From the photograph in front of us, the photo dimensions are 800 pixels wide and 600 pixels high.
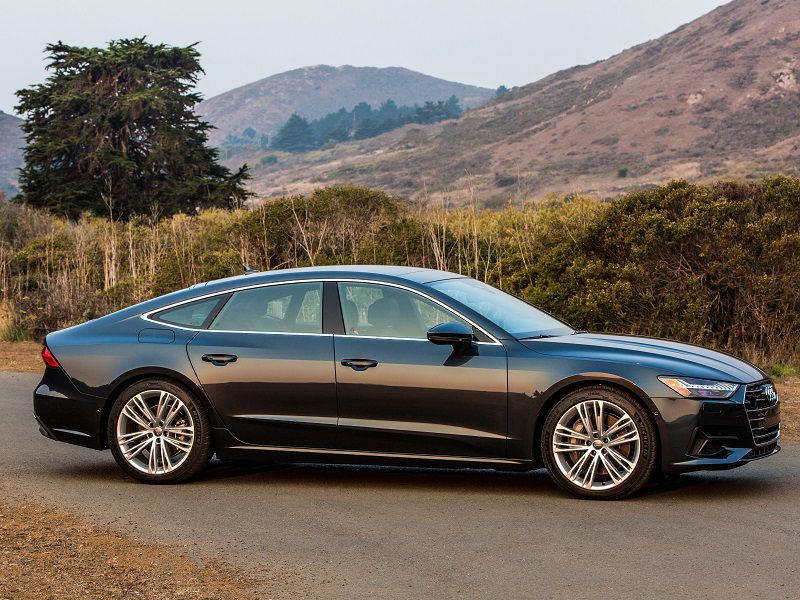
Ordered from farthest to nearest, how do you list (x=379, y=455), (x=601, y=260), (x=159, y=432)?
1. (x=601, y=260)
2. (x=159, y=432)
3. (x=379, y=455)

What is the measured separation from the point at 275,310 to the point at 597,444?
2.52 m

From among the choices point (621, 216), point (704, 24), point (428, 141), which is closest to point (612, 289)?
point (621, 216)

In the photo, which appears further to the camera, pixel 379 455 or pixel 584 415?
pixel 379 455

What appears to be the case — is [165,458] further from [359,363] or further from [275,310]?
[359,363]

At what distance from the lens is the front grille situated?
8.21m

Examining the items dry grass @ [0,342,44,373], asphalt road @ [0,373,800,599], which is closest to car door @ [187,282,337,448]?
asphalt road @ [0,373,800,599]

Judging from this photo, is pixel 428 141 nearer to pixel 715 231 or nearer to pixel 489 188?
pixel 489 188

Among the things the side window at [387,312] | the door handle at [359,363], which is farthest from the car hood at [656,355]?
the door handle at [359,363]

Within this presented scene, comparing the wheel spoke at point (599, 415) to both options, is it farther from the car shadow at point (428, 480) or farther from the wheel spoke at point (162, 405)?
the wheel spoke at point (162, 405)

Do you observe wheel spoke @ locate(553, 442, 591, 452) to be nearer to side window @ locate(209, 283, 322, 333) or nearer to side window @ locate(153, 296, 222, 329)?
side window @ locate(209, 283, 322, 333)

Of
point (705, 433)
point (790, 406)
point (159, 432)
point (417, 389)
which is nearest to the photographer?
point (705, 433)

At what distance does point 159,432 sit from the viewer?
9.07 meters

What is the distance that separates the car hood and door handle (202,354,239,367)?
207 cm

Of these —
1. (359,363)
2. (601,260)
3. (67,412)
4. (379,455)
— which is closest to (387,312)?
(359,363)
